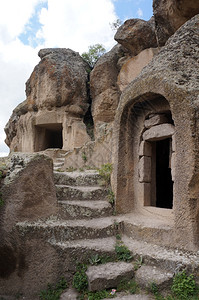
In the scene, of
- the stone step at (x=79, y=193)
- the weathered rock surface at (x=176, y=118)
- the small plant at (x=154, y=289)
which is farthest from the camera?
the stone step at (x=79, y=193)

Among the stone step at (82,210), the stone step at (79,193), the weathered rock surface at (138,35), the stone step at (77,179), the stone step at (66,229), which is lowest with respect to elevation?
the stone step at (66,229)

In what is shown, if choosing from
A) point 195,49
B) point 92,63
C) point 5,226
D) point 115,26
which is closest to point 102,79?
point 92,63

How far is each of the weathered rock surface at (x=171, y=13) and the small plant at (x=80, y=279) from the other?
6.22 m

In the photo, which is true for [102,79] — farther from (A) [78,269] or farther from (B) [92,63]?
(A) [78,269]

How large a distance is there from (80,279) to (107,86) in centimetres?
1049

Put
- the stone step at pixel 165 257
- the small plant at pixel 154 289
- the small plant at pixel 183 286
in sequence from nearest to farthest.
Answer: the small plant at pixel 183 286 → the small plant at pixel 154 289 → the stone step at pixel 165 257

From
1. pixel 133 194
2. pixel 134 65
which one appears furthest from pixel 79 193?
pixel 134 65

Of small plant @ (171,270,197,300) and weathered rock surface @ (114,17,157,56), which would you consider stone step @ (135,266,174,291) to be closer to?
small plant @ (171,270,197,300)

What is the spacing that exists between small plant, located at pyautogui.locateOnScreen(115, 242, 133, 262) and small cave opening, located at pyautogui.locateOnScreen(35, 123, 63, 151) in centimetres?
1054

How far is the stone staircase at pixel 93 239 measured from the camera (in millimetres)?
3533

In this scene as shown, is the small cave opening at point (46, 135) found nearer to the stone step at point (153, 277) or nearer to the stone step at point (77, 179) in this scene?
the stone step at point (77, 179)

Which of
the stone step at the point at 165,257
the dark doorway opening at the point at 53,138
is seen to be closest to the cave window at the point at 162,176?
the stone step at the point at 165,257

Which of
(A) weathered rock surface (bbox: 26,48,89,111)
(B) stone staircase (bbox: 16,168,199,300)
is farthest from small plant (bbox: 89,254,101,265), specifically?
(A) weathered rock surface (bbox: 26,48,89,111)

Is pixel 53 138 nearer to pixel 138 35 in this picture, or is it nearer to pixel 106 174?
pixel 138 35
